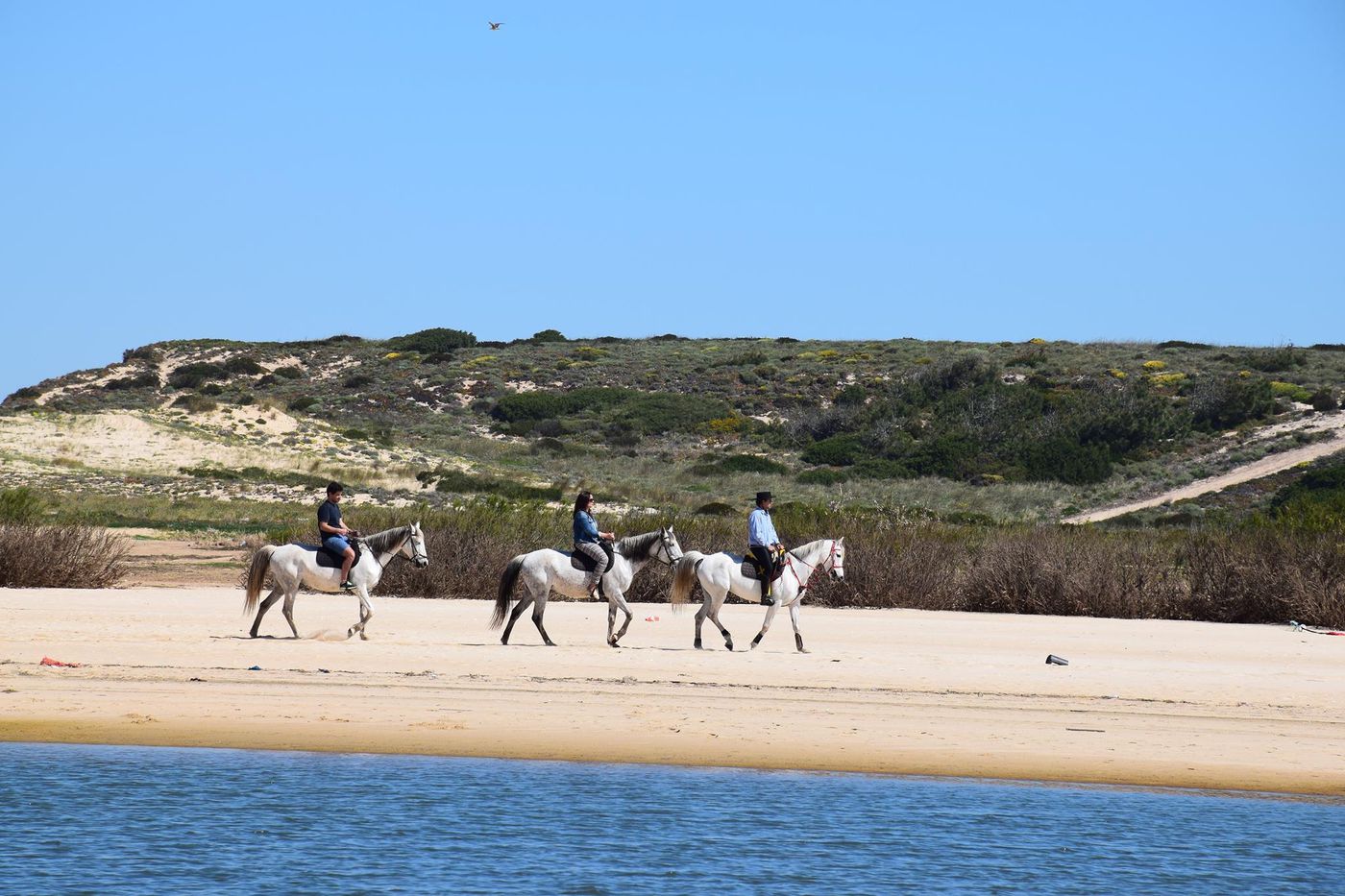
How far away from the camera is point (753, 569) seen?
58.5 ft

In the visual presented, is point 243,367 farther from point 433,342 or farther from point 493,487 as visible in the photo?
point 493,487

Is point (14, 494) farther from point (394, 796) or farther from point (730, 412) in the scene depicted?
point (730, 412)

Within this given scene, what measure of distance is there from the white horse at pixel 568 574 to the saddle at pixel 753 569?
2.59 feet

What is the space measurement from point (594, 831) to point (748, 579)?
22.5ft

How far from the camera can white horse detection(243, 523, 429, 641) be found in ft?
59.2

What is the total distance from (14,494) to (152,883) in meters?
21.4

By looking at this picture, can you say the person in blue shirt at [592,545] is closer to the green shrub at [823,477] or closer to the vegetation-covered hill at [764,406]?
the vegetation-covered hill at [764,406]

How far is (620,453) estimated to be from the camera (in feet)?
218

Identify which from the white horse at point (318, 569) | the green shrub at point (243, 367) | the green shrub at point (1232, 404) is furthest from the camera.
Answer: the green shrub at point (243, 367)

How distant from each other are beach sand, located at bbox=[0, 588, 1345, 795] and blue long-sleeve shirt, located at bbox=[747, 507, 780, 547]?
1258mm

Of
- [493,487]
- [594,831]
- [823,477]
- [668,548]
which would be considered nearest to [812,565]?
[668,548]

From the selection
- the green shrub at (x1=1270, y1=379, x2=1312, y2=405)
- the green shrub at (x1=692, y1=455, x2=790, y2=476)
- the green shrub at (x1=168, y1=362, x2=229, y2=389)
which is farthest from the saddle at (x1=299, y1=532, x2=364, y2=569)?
the green shrub at (x1=168, y1=362, x2=229, y2=389)

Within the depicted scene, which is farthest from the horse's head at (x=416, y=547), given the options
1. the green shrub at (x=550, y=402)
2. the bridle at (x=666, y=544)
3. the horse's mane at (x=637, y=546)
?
the green shrub at (x=550, y=402)

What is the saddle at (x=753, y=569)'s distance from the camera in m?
17.7
